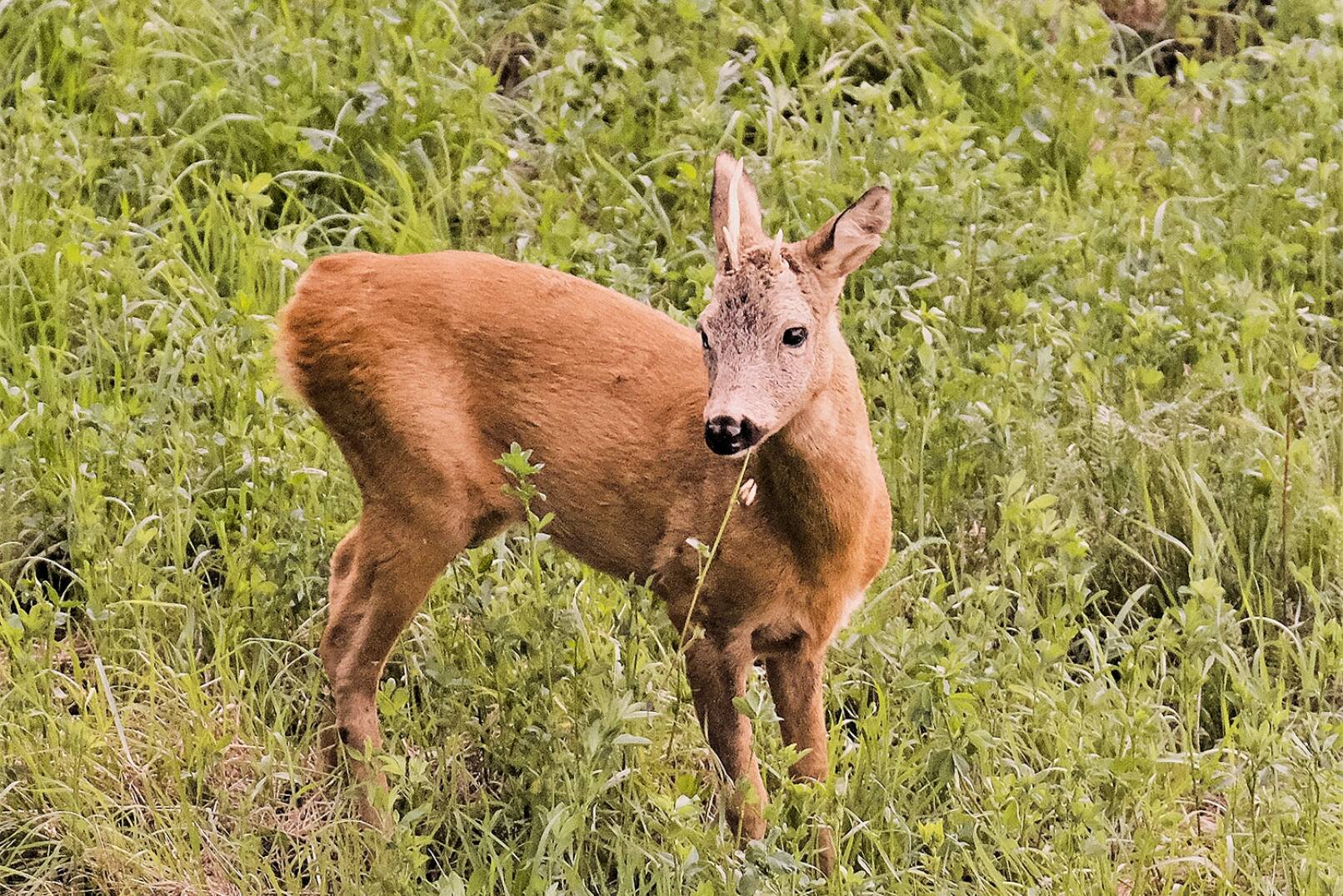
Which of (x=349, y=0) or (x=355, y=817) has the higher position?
(x=349, y=0)

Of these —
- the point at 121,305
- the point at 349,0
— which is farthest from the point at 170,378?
the point at 349,0

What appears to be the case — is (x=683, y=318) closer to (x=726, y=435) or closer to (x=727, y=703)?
(x=727, y=703)

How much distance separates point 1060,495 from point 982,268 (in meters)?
0.93

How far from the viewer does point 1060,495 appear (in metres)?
5.07

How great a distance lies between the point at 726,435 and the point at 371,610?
3.98ft

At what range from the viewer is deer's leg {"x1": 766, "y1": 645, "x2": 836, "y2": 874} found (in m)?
4.18

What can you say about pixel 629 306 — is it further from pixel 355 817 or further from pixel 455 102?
pixel 455 102

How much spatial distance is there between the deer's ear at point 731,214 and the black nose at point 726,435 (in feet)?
1.23

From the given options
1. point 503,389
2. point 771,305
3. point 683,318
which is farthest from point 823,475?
point 683,318

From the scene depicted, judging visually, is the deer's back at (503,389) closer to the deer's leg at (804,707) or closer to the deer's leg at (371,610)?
the deer's leg at (371,610)

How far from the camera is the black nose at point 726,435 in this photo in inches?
137

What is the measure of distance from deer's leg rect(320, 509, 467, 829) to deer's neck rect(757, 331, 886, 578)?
29.7 inches

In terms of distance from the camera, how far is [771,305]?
3.69 m

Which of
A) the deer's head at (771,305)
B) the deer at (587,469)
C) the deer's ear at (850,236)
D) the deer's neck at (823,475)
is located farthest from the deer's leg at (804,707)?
the deer's ear at (850,236)
